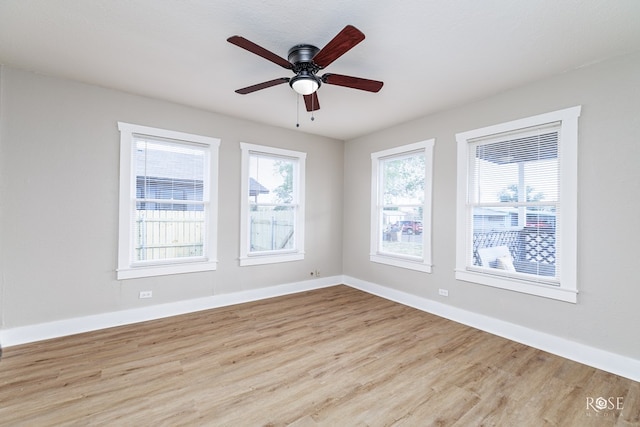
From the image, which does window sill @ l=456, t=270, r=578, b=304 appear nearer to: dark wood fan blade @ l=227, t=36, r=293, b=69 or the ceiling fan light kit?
the ceiling fan light kit

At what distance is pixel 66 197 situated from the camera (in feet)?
10.7

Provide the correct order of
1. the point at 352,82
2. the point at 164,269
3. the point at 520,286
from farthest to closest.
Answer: the point at 164,269, the point at 520,286, the point at 352,82

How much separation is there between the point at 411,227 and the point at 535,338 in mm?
2058

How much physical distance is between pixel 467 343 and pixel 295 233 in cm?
309

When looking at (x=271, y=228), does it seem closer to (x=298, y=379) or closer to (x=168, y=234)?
(x=168, y=234)

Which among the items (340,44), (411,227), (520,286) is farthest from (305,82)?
(520,286)

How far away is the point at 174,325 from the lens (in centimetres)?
355

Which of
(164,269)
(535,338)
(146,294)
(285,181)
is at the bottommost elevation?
(535,338)

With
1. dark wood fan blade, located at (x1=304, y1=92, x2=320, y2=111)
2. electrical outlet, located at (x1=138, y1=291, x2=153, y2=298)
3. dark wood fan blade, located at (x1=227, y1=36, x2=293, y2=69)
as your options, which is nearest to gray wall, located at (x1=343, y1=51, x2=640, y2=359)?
dark wood fan blade, located at (x1=304, y1=92, x2=320, y2=111)

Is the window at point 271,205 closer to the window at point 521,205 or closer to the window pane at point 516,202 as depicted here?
the window at point 521,205

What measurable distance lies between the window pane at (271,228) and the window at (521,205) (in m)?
2.74

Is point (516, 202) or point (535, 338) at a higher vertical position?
point (516, 202)

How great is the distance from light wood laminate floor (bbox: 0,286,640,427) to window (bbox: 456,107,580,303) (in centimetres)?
78

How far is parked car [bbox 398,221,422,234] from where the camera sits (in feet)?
14.6
